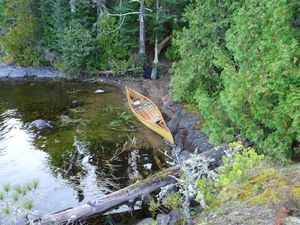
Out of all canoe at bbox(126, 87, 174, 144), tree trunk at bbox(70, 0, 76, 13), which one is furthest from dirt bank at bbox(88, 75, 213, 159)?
tree trunk at bbox(70, 0, 76, 13)

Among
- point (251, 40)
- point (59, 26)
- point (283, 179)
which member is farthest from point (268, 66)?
point (59, 26)

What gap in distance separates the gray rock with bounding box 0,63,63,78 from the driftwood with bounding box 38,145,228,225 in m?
20.8

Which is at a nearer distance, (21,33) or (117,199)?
(117,199)

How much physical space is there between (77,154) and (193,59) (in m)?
7.16

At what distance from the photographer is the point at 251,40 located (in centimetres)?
1041

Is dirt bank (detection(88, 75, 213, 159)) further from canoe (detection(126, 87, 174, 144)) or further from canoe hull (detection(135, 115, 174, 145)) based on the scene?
canoe (detection(126, 87, 174, 144))

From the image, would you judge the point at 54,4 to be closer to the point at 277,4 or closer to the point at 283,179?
the point at 277,4

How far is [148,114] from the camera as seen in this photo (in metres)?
18.8

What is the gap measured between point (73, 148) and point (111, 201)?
635 centimetres

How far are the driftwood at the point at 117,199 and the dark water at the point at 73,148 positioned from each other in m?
0.89

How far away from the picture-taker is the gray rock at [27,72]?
29.5 meters

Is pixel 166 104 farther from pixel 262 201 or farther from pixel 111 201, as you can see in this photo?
pixel 262 201

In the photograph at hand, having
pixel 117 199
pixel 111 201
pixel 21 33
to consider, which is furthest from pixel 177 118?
pixel 21 33

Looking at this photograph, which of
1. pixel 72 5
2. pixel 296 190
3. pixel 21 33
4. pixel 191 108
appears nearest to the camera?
pixel 296 190
